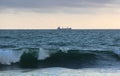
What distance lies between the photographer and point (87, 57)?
32062 mm

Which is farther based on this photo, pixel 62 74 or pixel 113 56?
pixel 113 56

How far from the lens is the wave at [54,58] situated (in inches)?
1133

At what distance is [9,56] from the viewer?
1171 inches

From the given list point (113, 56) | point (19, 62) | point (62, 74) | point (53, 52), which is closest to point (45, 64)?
point (19, 62)

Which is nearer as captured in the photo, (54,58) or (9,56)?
(9,56)

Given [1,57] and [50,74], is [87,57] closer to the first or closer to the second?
[1,57]

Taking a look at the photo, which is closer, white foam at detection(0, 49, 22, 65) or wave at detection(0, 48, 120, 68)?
white foam at detection(0, 49, 22, 65)

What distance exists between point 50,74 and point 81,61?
10304 mm

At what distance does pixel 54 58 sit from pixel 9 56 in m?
3.37

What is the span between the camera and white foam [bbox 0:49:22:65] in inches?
1127

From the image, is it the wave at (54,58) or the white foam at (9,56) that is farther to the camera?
the wave at (54,58)

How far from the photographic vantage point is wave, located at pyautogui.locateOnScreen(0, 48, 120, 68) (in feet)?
94.4

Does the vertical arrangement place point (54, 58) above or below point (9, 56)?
below

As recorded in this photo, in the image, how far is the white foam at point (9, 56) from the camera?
93.9ft
